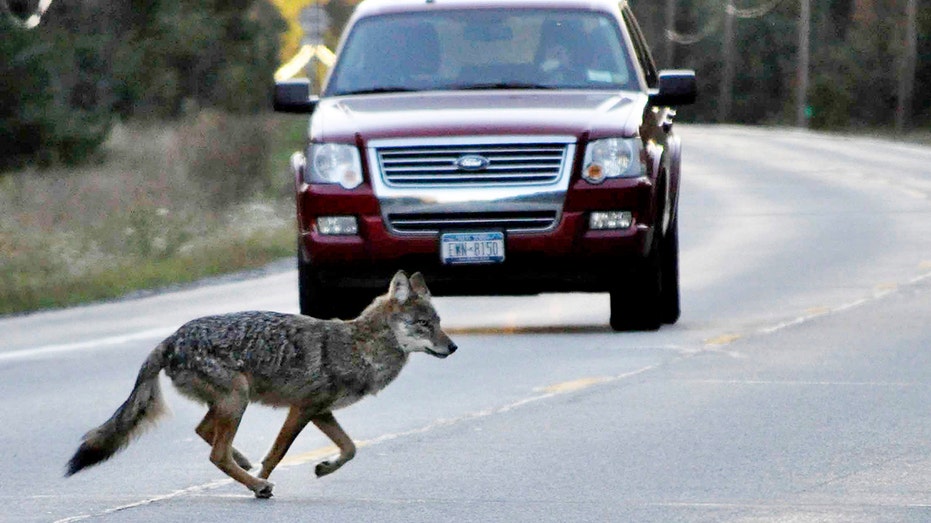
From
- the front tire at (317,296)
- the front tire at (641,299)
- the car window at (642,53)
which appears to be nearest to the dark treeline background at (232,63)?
the car window at (642,53)

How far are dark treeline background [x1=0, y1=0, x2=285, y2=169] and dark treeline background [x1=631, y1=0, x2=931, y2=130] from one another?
71.7 feet

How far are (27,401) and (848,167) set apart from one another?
33.7 meters

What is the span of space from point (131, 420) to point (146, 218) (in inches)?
714

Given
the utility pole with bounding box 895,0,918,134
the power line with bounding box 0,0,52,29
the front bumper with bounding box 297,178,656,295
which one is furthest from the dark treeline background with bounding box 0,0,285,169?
the front bumper with bounding box 297,178,656,295

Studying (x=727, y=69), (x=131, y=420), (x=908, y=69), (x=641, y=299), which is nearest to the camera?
(x=131, y=420)

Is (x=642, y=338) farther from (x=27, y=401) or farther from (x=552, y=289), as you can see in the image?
(x=27, y=401)

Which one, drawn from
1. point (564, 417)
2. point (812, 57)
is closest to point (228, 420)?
point (564, 417)

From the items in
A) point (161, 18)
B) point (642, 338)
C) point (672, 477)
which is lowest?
point (161, 18)

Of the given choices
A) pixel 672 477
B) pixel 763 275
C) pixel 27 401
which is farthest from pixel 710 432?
pixel 763 275

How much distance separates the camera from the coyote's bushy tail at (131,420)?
28.2ft

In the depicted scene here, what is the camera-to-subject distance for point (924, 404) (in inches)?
470

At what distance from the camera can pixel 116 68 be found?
174 feet

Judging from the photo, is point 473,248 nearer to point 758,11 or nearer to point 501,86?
point 501,86

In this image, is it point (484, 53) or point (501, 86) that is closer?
point (501, 86)
